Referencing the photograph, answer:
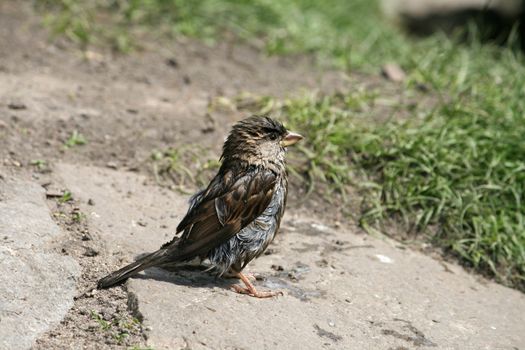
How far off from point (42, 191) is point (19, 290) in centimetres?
118

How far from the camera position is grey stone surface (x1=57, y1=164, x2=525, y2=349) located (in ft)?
13.1

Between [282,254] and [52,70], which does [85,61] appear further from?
[282,254]

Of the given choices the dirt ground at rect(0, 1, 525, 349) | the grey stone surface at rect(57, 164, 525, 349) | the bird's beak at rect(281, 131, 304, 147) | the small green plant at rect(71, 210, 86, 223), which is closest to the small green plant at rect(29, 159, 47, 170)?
the dirt ground at rect(0, 1, 525, 349)

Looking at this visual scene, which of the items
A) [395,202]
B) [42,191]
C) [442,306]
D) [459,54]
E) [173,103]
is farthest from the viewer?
[459,54]

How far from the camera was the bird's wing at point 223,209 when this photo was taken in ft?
14.2

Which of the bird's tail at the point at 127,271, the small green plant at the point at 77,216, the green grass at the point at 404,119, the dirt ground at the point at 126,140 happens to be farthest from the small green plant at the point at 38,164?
the bird's tail at the point at 127,271

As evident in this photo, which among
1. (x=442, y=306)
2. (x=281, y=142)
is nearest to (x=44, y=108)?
(x=281, y=142)

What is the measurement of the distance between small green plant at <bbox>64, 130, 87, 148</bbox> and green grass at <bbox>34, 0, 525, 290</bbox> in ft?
2.05

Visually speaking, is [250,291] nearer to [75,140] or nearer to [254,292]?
[254,292]

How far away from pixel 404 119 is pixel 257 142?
2.34 m

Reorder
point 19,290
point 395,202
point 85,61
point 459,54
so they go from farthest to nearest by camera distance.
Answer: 1. point 459,54
2. point 85,61
3. point 395,202
4. point 19,290

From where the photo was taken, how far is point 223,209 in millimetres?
4453

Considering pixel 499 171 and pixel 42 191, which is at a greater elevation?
pixel 499 171

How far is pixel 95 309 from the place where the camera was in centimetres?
405
